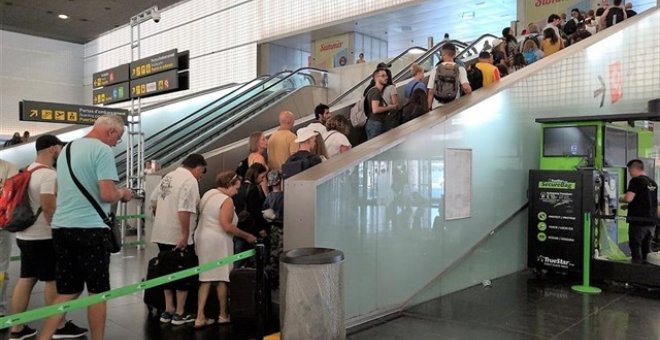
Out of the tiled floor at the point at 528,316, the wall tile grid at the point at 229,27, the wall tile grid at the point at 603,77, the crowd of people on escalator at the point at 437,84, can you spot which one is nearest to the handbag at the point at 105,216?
the tiled floor at the point at 528,316

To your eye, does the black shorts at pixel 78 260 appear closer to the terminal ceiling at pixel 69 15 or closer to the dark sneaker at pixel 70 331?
the dark sneaker at pixel 70 331

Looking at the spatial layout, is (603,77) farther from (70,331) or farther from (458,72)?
(70,331)

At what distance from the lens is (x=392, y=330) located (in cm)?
427

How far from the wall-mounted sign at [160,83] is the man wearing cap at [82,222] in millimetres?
4325

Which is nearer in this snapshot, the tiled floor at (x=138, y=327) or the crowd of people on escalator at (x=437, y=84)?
the tiled floor at (x=138, y=327)

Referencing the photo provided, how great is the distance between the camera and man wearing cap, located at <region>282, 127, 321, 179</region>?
4582 mm

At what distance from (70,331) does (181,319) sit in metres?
0.85

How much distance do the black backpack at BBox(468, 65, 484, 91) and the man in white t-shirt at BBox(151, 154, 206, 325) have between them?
385 centimetres

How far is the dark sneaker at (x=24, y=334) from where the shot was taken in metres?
4.00

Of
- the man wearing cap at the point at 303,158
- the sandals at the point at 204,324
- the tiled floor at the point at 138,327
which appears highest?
the man wearing cap at the point at 303,158

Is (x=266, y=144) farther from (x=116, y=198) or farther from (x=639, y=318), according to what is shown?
(x=639, y=318)

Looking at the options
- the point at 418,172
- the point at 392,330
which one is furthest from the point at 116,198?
the point at 418,172

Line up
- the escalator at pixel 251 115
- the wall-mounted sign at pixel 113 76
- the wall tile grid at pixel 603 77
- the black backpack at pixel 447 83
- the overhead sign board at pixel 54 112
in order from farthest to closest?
the escalator at pixel 251 115 → the overhead sign board at pixel 54 112 → the wall-mounted sign at pixel 113 76 → the wall tile grid at pixel 603 77 → the black backpack at pixel 447 83

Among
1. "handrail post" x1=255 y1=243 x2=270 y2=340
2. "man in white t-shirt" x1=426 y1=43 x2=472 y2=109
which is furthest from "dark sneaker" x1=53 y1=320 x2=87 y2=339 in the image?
"man in white t-shirt" x1=426 y1=43 x2=472 y2=109
